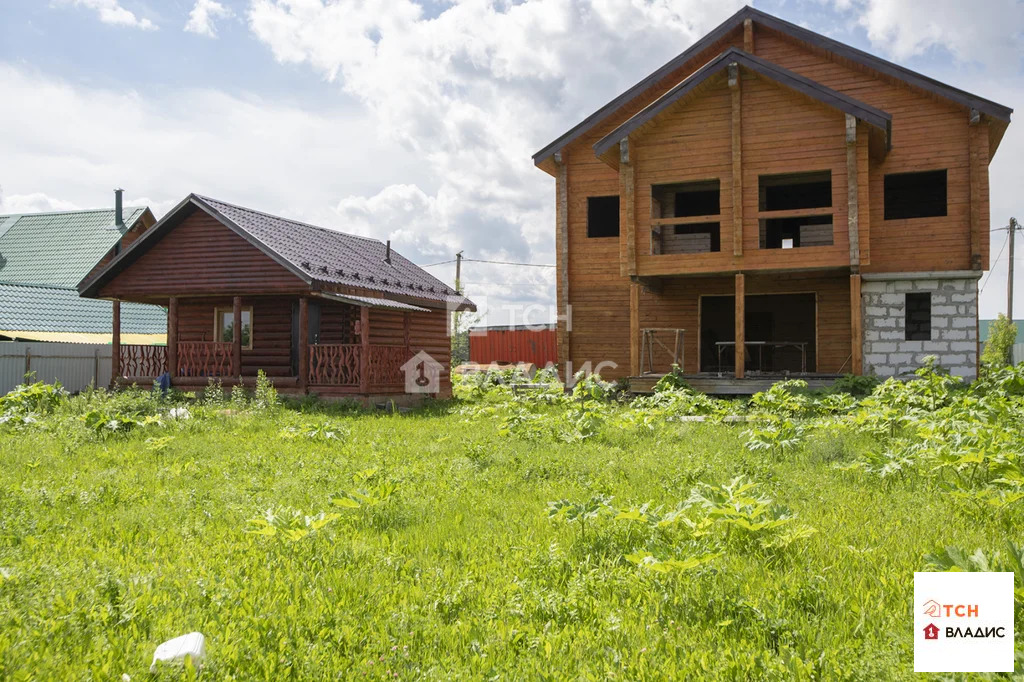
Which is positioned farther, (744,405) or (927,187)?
(927,187)

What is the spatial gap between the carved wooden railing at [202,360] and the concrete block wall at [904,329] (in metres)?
15.0

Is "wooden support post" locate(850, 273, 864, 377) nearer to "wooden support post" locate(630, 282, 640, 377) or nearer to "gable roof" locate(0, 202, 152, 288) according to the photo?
"wooden support post" locate(630, 282, 640, 377)

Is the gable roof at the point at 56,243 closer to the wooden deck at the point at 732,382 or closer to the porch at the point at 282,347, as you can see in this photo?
the porch at the point at 282,347

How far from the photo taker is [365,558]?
513 cm

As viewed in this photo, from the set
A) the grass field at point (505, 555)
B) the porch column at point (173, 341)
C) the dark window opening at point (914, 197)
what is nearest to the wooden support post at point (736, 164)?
the dark window opening at point (914, 197)

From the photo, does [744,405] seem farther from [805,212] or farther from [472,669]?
[472,669]

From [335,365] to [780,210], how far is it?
11045 millimetres

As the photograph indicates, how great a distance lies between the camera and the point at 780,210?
18.1m

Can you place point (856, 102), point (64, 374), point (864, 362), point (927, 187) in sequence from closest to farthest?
point (856, 102), point (864, 362), point (927, 187), point (64, 374)

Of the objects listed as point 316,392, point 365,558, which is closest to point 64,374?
point 316,392

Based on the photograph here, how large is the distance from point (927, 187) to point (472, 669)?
1935 centimetres

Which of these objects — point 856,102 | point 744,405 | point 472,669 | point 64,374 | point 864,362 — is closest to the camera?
point 472,669

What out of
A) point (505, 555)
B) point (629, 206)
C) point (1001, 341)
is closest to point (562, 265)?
point (629, 206)

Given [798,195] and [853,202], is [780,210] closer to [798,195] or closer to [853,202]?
[853,202]
